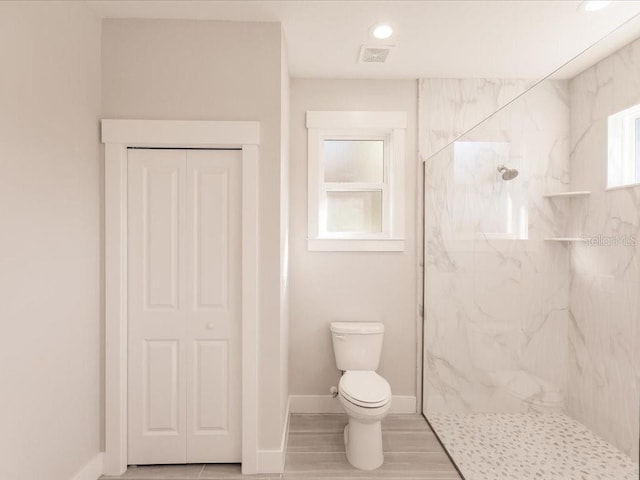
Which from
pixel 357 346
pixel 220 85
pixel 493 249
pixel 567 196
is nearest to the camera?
pixel 567 196

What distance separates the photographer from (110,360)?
83.1 inches

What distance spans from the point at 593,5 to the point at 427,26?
84 cm

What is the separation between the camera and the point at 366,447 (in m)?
2.18

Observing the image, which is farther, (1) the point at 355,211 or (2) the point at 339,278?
(1) the point at 355,211

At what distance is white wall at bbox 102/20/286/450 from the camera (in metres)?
2.11

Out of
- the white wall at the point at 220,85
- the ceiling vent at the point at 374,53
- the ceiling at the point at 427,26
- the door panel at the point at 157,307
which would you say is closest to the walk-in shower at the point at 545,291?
the ceiling at the point at 427,26

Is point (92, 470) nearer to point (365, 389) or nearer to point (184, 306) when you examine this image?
point (184, 306)

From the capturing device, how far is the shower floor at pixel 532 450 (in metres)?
1.16

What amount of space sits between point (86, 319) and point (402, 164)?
231 centimetres

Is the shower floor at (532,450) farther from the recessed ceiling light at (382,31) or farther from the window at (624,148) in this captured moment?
the recessed ceiling light at (382,31)

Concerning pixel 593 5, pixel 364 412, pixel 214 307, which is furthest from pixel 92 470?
pixel 593 5

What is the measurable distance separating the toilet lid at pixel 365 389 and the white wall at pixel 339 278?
1.68 ft

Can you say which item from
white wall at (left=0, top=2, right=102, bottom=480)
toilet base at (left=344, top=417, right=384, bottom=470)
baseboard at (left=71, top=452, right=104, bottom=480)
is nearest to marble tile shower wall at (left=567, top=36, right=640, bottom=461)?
toilet base at (left=344, top=417, right=384, bottom=470)

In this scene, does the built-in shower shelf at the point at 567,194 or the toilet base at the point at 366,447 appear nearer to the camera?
the built-in shower shelf at the point at 567,194
